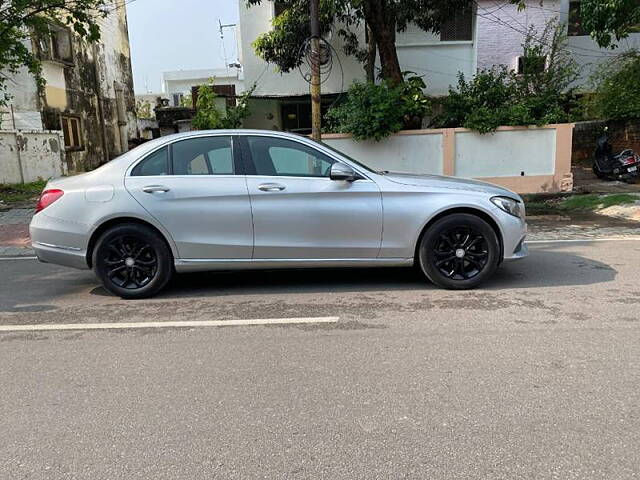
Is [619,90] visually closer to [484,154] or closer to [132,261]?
[484,154]

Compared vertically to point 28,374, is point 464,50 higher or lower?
higher

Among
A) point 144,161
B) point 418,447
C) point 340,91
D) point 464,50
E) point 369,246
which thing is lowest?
point 418,447

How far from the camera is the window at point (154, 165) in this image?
5590 mm

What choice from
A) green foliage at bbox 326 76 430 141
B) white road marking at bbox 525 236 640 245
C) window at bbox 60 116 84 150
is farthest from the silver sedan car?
window at bbox 60 116 84 150

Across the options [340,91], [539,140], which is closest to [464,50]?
[340,91]

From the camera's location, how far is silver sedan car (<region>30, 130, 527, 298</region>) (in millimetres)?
5469

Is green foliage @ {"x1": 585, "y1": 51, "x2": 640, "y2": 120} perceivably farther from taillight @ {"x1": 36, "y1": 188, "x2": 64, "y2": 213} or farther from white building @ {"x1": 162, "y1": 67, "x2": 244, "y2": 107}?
white building @ {"x1": 162, "y1": 67, "x2": 244, "y2": 107}

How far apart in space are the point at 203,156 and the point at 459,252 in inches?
112

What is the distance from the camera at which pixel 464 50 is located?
17.4m

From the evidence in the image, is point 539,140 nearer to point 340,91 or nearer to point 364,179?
point 340,91

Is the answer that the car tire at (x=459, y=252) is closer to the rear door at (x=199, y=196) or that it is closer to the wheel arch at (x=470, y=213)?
the wheel arch at (x=470, y=213)

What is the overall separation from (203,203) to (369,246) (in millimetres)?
1748

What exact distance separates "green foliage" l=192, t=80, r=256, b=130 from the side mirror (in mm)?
9776

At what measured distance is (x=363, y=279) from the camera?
6160mm
